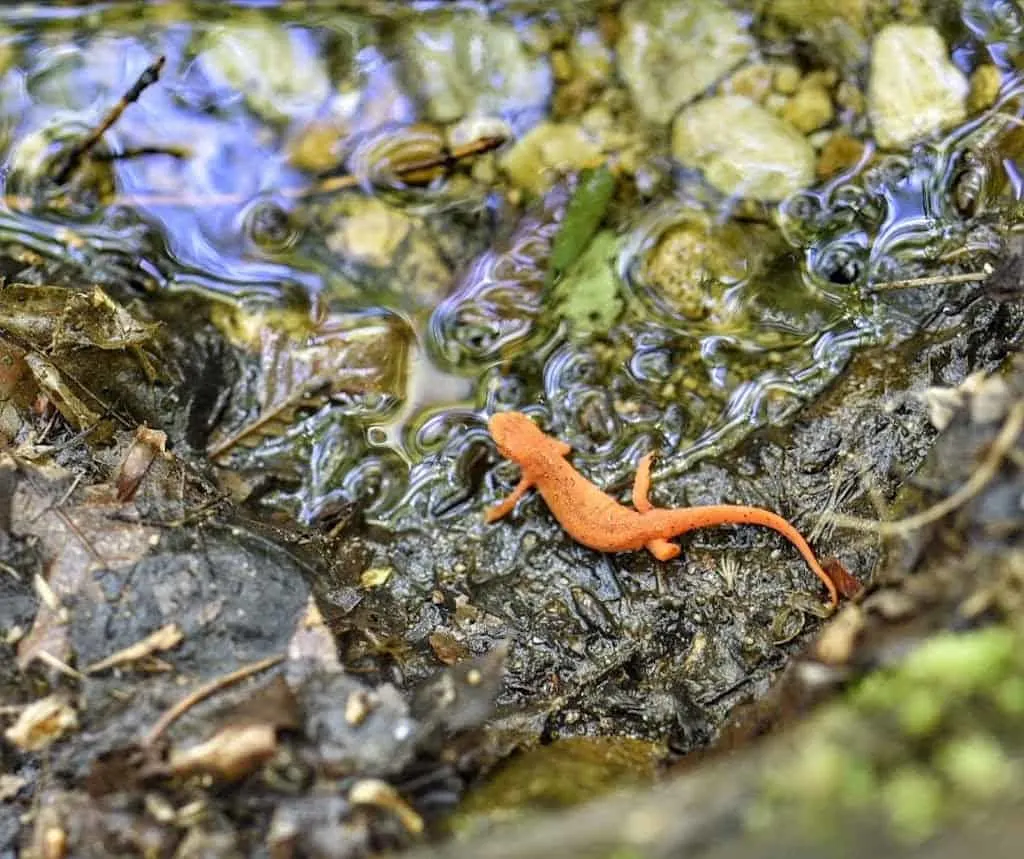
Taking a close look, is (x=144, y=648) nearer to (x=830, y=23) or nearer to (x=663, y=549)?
(x=663, y=549)

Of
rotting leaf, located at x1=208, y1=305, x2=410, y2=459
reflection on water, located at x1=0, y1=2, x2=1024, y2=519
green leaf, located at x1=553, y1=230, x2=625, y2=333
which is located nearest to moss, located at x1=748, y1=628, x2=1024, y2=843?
reflection on water, located at x1=0, y1=2, x2=1024, y2=519

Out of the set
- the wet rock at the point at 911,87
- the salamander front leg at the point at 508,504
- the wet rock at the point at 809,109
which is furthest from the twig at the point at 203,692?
the wet rock at the point at 911,87

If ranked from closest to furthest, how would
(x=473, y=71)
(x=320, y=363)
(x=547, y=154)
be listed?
(x=320, y=363)
(x=547, y=154)
(x=473, y=71)

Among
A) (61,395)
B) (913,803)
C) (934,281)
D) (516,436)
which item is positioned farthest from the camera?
(516,436)

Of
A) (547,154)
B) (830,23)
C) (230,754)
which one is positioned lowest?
(230,754)

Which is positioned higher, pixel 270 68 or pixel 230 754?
pixel 270 68

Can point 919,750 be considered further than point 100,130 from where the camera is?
No

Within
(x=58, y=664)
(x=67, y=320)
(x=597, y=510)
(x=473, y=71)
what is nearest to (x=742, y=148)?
(x=473, y=71)
